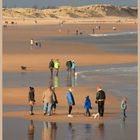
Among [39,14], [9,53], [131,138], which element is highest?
[39,14]

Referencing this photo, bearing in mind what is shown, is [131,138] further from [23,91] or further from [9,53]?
[9,53]

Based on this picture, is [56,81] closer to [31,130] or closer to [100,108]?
[100,108]

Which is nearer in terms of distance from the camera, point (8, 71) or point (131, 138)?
point (131, 138)

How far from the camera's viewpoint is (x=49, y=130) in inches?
728

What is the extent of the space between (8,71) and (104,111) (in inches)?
540

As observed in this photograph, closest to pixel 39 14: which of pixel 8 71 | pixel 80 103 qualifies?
pixel 8 71

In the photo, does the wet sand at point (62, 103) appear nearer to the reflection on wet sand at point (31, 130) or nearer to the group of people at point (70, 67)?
the reflection on wet sand at point (31, 130)

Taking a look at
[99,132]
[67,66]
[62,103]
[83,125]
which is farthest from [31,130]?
[67,66]

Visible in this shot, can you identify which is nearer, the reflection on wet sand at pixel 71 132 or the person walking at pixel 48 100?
the reflection on wet sand at pixel 71 132

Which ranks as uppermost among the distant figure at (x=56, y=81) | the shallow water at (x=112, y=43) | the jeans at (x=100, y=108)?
the shallow water at (x=112, y=43)

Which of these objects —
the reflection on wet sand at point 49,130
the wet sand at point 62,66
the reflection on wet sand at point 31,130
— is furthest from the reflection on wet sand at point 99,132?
the reflection on wet sand at point 31,130

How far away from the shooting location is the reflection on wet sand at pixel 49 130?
1756cm

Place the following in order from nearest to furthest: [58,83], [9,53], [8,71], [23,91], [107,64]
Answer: [23,91] → [58,83] → [8,71] → [107,64] → [9,53]

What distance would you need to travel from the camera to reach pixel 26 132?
59.6 feet
